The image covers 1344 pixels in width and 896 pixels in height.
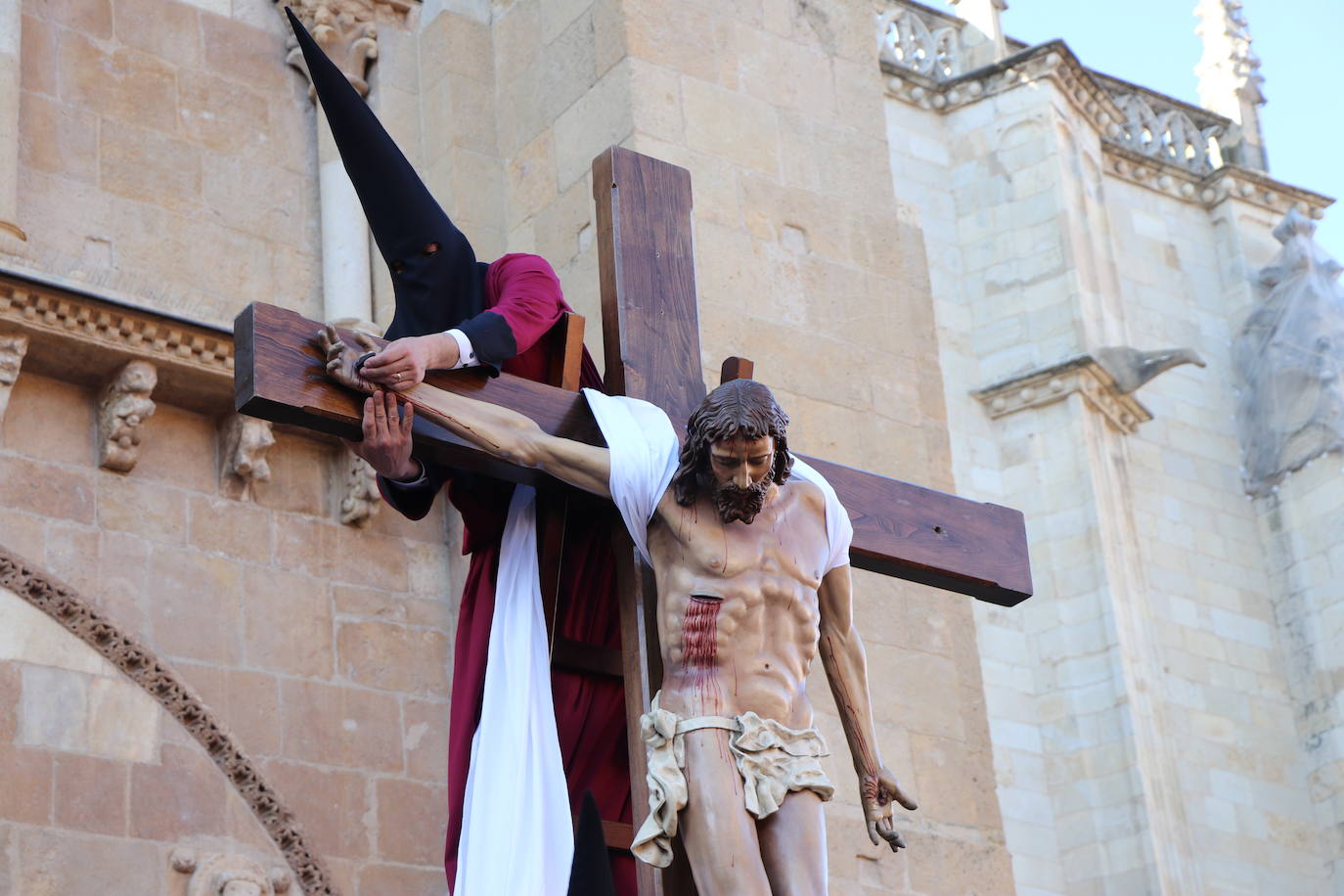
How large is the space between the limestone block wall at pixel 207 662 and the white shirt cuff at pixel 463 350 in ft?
6.84

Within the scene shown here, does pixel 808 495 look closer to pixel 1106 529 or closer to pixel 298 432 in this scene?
pixel 298 432

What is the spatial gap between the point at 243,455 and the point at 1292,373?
915 cm

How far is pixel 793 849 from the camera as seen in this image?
400 cm

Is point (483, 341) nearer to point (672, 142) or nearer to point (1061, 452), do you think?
point (672, 142)

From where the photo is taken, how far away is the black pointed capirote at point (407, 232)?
4395 millimetres

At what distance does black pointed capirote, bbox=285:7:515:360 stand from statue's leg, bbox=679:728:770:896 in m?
0.85

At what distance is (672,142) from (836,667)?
272 centimetres

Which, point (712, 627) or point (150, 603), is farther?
point (150, 603)

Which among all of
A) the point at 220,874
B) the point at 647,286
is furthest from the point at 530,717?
the point at 220,874

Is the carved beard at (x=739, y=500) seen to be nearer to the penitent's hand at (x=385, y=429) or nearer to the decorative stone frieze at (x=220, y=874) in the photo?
the penitent's hand at (x=385, y=429)

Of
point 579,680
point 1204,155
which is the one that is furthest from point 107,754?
point 1204,155

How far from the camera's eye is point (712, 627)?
13.5 ft

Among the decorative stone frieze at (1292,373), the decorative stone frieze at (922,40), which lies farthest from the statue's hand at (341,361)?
the decorative stone frieze at (1292,373)

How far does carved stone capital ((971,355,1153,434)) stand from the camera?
13.1 m
